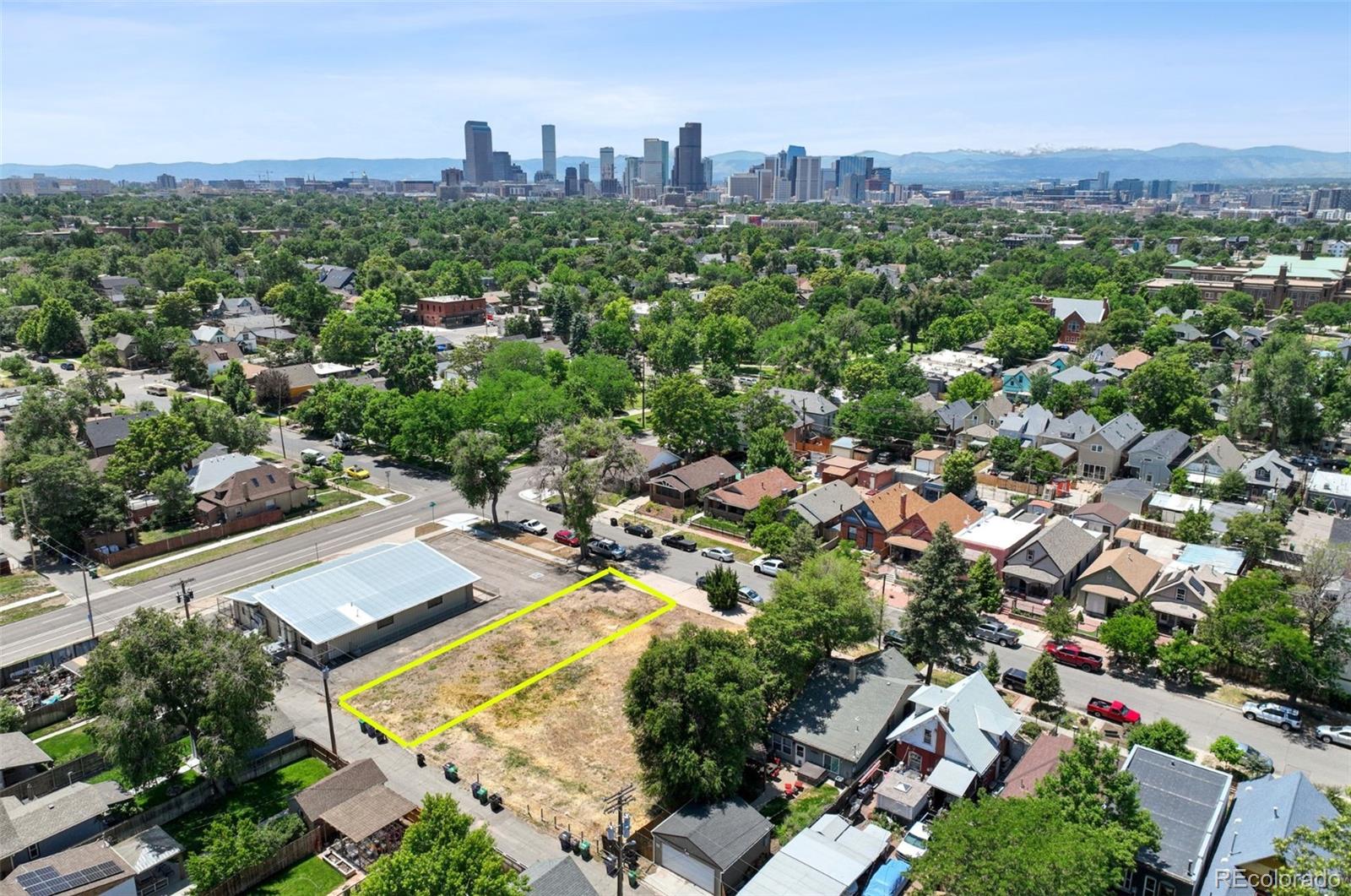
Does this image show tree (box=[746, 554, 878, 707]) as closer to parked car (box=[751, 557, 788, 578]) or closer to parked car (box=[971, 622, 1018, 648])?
parked car (box=[971, 622, 1018, 648])

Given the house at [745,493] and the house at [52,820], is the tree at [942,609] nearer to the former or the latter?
the house at [745,493]

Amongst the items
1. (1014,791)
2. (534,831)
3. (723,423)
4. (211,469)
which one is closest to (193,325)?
(211,469)

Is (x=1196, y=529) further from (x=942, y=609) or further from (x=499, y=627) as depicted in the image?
(x=499, y=627)

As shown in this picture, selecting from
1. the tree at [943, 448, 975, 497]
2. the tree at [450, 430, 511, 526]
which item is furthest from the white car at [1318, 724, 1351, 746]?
the tree at [450, 430, 511, 526]

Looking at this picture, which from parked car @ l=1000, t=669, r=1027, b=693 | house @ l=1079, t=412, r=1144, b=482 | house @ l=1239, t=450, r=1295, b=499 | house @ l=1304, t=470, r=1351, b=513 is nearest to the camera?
parked car @ l=1000, t=669, r=1027, b=693

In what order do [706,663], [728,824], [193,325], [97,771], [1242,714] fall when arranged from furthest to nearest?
[193,325] < [1242,714] < [97,771] < [706,663] < [728,824]

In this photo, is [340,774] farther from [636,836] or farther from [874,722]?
[874,722]
